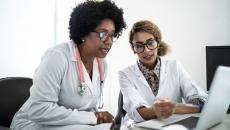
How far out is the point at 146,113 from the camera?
1641 millimetres

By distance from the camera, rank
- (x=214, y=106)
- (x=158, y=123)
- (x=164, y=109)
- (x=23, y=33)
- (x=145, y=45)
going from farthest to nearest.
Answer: (x=23, y=33) < (x=145, y=45) < (x=164, y=109) < (x=158, y=123) < (x=214, y=106)

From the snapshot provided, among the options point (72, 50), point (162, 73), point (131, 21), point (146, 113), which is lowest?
point (146, 113)

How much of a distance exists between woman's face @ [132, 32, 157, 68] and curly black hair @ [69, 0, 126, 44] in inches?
9.0

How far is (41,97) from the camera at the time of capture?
136 centimetres

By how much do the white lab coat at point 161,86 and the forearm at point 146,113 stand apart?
3.3 inches

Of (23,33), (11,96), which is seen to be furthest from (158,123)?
(23,33)

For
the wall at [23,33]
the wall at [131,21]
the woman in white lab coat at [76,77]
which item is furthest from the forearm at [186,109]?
the wall at [23,33]

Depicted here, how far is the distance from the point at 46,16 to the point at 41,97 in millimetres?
1861

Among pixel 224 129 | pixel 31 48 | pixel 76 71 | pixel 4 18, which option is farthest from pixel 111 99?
pixel 224 129

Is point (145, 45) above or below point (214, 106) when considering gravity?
above

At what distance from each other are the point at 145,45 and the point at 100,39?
0.42 meters

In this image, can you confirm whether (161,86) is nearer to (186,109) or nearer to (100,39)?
(186,109)

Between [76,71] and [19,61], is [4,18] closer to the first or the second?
[19,61]

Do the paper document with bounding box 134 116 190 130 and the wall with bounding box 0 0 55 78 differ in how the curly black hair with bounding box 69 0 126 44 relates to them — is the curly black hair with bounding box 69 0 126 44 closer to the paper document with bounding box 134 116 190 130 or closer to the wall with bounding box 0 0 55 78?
the paper document with bounding box 134 116 190 130
